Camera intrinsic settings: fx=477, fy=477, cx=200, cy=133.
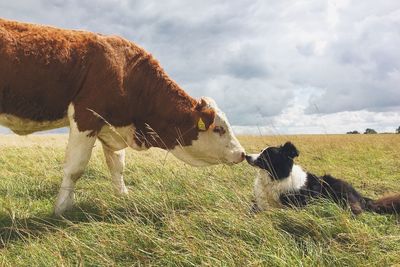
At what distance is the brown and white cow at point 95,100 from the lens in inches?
281

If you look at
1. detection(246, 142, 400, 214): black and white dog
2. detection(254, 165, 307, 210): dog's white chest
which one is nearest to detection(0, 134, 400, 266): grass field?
detection(246, 142, 400, 214): black and white dog

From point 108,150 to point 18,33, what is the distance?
2634 millimetres

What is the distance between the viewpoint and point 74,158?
7.35 meters

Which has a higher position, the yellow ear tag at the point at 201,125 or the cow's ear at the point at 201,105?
the cow's ear at the point at 201,105

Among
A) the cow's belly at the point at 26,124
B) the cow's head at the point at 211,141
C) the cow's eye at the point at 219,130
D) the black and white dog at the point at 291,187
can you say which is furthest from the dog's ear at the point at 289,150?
the cow's belly at the point at 26,124

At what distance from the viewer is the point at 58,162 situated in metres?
12.6

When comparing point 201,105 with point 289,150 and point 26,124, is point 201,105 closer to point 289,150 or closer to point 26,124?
point 289,150

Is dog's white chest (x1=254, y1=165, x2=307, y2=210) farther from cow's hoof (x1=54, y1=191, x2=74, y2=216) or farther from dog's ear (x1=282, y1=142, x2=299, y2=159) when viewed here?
cow's hoof (x1=54, y1=191, x2=74, y2=216)

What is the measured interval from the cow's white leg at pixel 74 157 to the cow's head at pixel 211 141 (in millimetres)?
1608

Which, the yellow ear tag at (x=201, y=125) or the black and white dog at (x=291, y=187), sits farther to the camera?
the yellow ear tag at (x=201, y=125)

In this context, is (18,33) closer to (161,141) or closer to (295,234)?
(161,141)

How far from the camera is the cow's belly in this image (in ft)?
24.0

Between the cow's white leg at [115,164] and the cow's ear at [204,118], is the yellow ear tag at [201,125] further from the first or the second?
the cow's white leg at [115,164]

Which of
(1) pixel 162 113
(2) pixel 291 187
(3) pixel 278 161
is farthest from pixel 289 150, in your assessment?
(1) pixel 162 113
